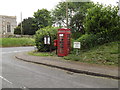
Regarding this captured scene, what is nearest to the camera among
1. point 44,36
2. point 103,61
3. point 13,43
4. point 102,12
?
point 103,61

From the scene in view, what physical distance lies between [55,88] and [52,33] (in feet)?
37.0

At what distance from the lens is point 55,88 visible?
5512 millimetres

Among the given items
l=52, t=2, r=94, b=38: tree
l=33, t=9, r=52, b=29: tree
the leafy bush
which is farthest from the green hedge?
l=33, t=9, r=52, b=29: tree

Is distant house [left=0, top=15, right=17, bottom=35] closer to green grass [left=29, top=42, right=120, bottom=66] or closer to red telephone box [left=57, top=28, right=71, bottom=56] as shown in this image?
red telephone box [left=57, top=28, right=71, bottom=56]

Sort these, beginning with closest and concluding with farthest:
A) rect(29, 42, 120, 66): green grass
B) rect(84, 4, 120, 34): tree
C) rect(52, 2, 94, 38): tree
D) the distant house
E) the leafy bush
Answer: rect(29, 42, 120, 66): green grass → rect(84, 4, 120, 34): tree → the leafy bush → rect(52, 2, 94, 38): tree → the distant house

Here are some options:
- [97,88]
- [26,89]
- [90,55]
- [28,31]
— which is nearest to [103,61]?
[90,55]

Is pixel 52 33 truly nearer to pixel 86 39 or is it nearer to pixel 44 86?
pixel 86 39

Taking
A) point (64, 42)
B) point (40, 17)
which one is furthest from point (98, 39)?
point (40, 17)

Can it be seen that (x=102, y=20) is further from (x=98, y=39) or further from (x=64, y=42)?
(x=64, y=42)

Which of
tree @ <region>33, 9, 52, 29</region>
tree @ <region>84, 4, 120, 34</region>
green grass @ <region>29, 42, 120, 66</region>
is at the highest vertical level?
tree @ <region>33, 9, 52, 29</region>

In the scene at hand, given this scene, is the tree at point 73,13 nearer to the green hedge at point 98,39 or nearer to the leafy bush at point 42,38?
the leafy bush at point 42,38

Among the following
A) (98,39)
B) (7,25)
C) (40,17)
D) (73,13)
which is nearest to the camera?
(98,39)

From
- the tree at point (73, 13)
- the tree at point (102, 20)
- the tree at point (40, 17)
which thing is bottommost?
Answer: the tree at point (102, 20)


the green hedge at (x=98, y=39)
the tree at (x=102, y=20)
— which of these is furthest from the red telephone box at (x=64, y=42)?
the tree at (x=102, y=20)
